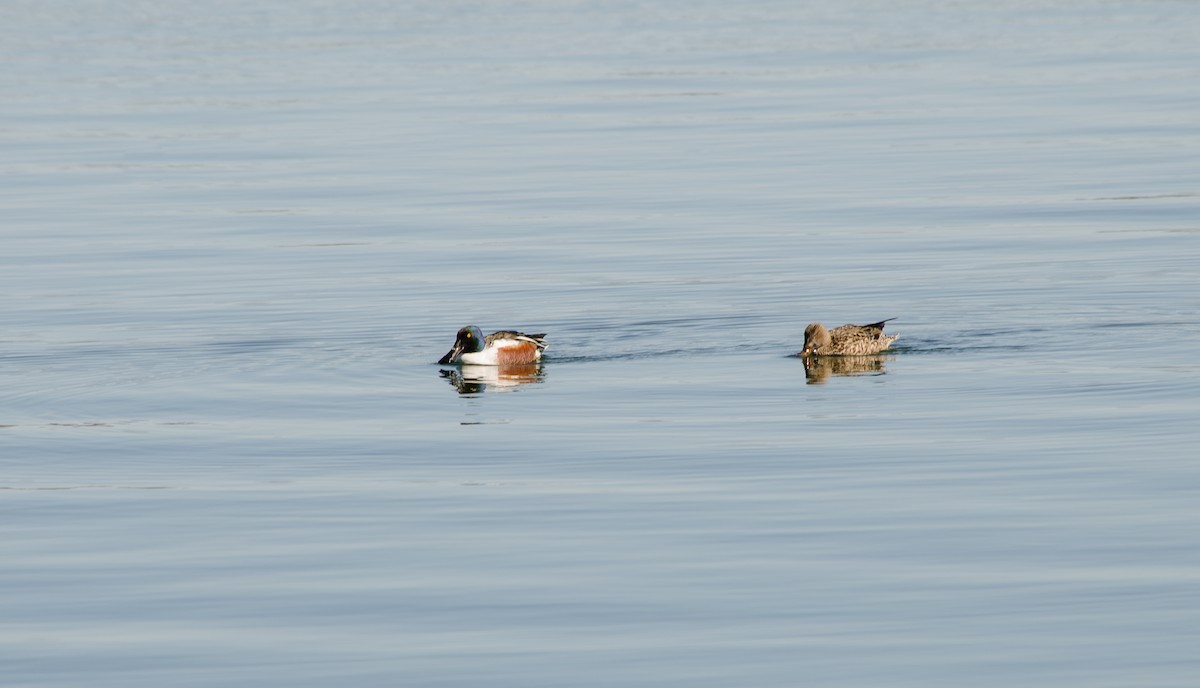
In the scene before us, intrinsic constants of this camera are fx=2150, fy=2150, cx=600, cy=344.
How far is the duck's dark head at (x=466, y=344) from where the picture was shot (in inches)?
720

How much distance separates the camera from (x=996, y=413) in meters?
15.3

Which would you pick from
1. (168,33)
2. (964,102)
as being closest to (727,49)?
(964,102)

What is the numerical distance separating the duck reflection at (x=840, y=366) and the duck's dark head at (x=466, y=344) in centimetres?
275

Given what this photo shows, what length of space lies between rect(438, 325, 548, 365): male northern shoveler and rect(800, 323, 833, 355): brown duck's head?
7.48ft

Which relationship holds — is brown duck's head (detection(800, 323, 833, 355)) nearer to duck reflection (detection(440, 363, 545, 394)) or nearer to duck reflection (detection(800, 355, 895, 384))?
duck reflection (detection(800, 355, 895, 384))

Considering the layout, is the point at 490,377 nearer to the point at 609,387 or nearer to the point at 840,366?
the point at 609,387

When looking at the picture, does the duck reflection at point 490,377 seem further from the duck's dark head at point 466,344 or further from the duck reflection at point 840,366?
→ the duck reflection at point 840,366

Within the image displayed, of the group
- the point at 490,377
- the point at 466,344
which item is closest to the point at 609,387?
the point at 490,377

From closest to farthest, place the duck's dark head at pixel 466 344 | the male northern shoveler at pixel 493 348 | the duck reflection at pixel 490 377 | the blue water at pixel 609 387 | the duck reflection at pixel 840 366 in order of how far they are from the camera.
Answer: the blue water at pixel 609 387 → the duck reflection at pixel 840 366 → the duck reflection at pixel 490 377 → the male northern shoveler at pixel 493 348 → the duck's dark head at pixel 466 344

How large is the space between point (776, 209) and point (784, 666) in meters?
17.5

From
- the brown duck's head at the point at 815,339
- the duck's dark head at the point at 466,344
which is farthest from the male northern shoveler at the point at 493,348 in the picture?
the brown duck's head at the point at 815,339

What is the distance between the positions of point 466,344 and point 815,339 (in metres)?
2.96

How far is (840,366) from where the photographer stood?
17688mm

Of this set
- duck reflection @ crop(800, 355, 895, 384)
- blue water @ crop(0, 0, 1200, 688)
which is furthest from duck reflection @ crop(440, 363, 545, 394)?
duck reflection @ crop(800, 355, 895, 384)
